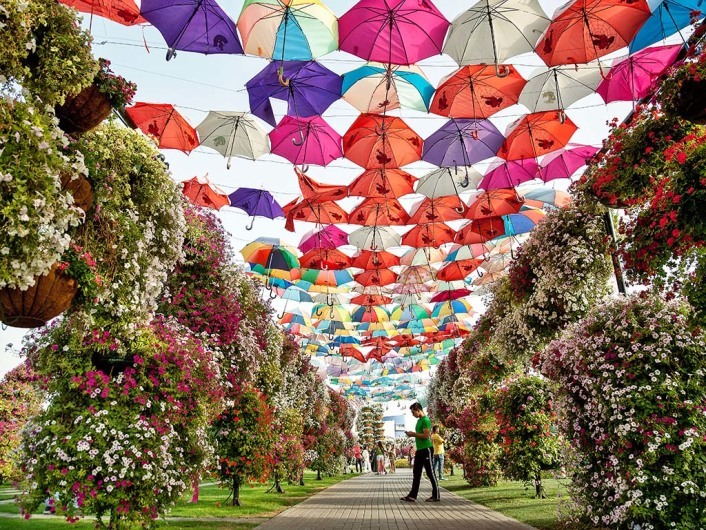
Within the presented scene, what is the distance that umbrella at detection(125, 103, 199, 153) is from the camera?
1002 centimetres

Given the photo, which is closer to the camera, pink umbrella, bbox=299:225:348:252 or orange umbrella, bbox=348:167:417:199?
orange umbrella, bbox=348:167:417:199

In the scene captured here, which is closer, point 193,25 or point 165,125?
point 193,25

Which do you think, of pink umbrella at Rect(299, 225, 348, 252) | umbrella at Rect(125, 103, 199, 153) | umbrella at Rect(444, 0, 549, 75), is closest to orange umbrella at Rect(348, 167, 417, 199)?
pink umbrella at Rect(299, 225, 348, 252)

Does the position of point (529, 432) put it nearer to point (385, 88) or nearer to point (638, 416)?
point (638, 416)

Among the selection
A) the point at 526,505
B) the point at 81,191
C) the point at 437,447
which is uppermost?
the point at 81,191

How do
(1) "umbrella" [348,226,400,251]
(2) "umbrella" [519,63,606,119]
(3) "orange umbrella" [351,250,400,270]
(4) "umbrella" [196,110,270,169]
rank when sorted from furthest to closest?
(3) "orange umbrella" [351,250,400,270]
(1) "umbrella" [348,226,400,251]
(4) "umbrella" [196,110,270,169]
(2) "umbrella" [519,63,606,119]

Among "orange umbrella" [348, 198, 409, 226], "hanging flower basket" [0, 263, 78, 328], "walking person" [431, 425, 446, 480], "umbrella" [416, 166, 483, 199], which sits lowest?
"walking person" [431, 425, 446, 480]

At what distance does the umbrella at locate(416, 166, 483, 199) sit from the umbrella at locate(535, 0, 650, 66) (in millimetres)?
4143

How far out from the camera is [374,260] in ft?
51.9

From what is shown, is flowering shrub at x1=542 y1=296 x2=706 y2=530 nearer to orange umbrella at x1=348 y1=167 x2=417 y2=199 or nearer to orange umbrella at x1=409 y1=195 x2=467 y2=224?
orange umbrella at x1=348 y1=167 x2=417 y2=199

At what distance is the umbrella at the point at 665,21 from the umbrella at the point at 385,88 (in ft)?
10.4

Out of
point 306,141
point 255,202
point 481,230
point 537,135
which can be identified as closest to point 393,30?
point 306,141

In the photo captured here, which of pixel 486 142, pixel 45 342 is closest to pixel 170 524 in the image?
pixel 45 342

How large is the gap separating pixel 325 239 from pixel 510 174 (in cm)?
544
